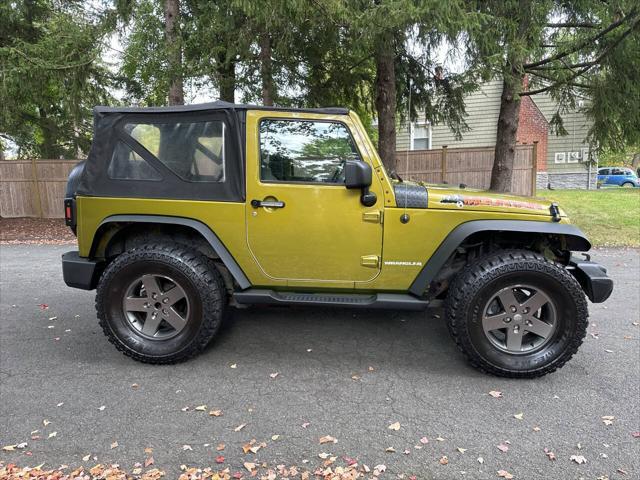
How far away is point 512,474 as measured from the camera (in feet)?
7.77

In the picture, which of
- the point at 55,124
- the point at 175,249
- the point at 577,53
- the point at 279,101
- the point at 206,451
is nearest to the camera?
the point at 206,451

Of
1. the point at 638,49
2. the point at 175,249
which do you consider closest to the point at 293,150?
the point at 175,249

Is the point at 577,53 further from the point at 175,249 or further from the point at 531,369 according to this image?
the point at 175,249

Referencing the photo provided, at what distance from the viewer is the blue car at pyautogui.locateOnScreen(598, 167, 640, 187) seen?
27.5 m

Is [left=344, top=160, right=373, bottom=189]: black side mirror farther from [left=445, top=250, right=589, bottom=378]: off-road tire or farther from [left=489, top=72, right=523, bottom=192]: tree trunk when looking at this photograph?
[left=489, top=72, right=523, bottom=192]: tree trunk

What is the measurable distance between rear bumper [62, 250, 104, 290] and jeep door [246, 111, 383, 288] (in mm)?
1353

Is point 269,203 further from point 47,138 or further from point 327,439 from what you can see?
point 47,138

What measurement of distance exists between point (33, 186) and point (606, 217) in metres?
15.6

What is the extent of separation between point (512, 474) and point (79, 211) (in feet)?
11.6

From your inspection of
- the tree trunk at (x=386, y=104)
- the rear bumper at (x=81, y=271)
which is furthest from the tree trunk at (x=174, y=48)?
the rear bumper at (x=81, y=271)

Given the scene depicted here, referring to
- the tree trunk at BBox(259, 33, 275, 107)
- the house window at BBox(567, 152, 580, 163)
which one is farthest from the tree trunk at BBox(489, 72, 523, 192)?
the house window at BBox(567, 152, 580, 163)

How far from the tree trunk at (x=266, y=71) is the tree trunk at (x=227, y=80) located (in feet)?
2.59

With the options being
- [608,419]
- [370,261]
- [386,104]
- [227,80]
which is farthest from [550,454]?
[227,80]

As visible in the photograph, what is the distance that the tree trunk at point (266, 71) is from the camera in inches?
351
